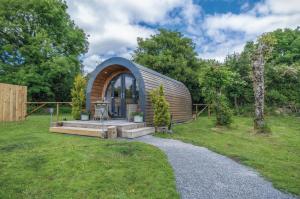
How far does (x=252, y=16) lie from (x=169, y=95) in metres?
6.38

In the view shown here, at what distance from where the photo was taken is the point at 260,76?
838 cm

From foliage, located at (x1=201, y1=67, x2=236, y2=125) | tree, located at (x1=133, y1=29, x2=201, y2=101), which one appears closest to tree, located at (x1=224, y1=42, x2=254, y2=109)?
tree, located at (x1=133, y1=29, x2=201, y2=101)

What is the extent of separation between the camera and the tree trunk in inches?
326

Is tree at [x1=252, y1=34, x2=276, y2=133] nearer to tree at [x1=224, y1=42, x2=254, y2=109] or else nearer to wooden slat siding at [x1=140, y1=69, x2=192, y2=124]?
wooden slat siding at [x1=140, y1=69, x2=192, y2=124]

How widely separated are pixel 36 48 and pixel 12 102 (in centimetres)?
794

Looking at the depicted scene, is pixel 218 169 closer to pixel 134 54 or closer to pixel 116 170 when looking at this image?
pixel 116 170

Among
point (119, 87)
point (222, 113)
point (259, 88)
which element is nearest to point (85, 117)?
point (119, 87)

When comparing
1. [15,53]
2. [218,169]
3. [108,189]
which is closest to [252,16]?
[218,169]

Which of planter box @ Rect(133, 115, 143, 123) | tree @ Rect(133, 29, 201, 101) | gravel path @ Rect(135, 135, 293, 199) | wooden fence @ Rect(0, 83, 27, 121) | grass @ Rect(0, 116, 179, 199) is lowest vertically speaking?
gravel path @ Rect(135, 135, 293, 199)

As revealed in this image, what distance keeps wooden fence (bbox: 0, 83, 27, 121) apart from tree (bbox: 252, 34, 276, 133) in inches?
435

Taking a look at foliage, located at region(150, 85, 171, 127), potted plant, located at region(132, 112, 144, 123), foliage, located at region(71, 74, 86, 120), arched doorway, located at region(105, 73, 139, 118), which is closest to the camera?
foliage, located at region(150, 85, 171, 127)

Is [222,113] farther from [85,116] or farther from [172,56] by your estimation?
[172,56]

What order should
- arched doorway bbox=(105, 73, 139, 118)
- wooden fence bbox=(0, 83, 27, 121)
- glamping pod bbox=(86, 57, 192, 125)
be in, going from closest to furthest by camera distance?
glamping pod bbox=(86, 57, 192, 125) → wooden fence bbox=(0, 83, 27, 121) → arched doorway bbox=(105, 73, 139, 118)

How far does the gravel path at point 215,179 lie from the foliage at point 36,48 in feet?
49.1
